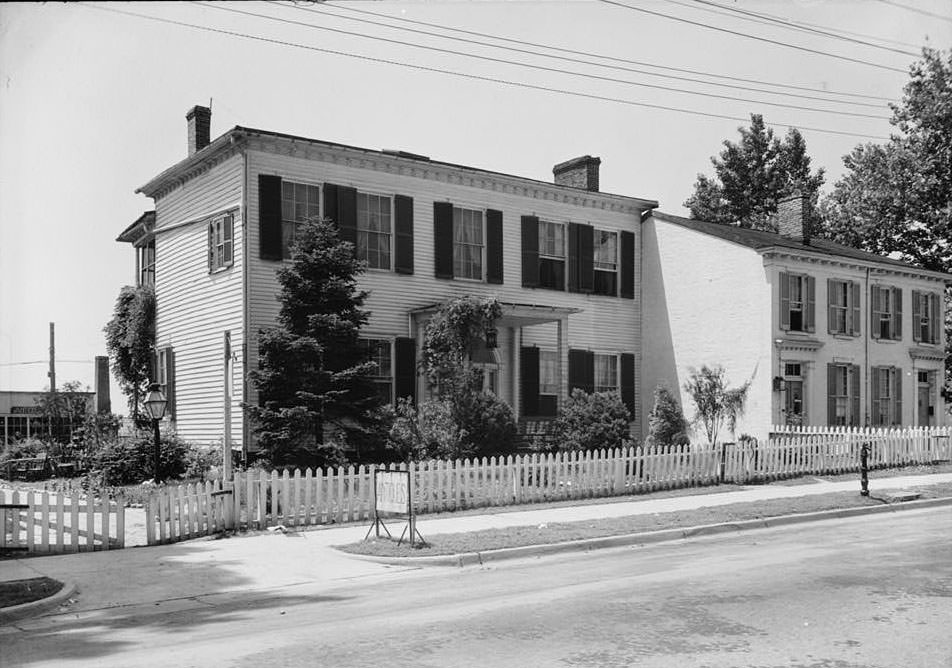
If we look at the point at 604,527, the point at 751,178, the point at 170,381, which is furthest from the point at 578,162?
the point at 751,178

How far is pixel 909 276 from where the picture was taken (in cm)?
3375

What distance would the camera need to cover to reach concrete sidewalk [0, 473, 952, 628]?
10102 mm

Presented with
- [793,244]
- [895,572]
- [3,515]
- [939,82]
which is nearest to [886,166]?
[939,82]

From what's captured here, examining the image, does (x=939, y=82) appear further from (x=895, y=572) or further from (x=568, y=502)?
(x=895, y=572)

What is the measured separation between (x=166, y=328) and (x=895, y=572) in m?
21.6

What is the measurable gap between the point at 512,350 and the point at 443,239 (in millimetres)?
3857

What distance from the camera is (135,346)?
28.0 meters

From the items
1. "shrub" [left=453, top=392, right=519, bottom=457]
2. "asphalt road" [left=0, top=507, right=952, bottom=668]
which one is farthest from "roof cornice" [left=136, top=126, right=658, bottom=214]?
"asphalt road" [left=0, top=507, right=952, bottom=668]

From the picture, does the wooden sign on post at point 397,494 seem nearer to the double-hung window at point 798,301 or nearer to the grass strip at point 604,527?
the grass strip at point 604,527

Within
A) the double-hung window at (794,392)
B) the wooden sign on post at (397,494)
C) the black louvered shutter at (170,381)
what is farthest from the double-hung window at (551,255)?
the wooden sign on post at (397,494)

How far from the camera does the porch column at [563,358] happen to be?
26.8 m

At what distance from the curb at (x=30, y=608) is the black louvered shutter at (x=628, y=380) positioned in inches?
870

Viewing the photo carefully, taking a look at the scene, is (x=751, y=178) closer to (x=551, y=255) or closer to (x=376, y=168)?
(x=551, y=255)

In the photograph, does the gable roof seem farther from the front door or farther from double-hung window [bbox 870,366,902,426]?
the front door
